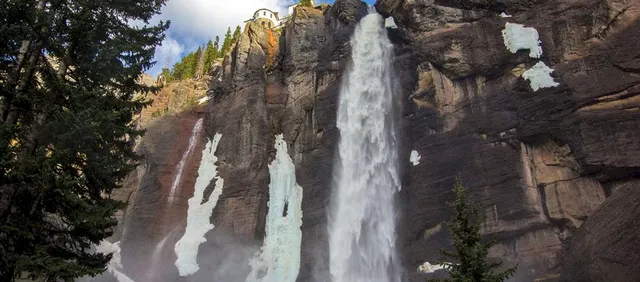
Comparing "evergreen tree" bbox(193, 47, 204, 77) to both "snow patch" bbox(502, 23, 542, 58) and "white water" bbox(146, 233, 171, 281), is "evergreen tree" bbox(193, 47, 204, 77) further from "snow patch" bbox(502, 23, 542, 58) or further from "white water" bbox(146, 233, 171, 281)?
"snow patch" bbox(502, 23, 542, 58)

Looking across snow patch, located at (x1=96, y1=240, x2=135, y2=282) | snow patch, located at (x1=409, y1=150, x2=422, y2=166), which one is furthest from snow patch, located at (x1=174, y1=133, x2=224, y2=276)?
snow patch, located at (x1=409, y1=150, x2=422, y2=166)

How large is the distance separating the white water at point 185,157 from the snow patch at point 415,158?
1815 cm

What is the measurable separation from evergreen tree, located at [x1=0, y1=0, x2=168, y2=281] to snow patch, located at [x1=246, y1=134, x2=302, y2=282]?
1937 cm

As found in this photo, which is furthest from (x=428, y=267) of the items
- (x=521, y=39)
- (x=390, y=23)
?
(x=390, y=23)

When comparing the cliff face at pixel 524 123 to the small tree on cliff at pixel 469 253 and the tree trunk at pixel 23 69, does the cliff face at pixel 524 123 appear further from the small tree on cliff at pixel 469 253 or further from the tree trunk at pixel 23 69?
the tree trunk at pixel 23 69

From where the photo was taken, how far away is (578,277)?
19422 mm

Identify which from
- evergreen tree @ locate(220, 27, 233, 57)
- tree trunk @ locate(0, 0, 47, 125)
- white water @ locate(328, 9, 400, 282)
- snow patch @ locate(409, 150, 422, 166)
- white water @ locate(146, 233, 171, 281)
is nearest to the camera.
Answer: tree trunk @ locate(0, 0, 47, 125)

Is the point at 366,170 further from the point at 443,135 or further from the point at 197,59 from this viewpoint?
the point at 197,59

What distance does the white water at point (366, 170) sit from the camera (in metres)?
29.4

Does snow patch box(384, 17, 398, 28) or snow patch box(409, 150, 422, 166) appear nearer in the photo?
snow patch box(409, 150, 422, 166)

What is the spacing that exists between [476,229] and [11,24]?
13168 mm

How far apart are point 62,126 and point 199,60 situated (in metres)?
54.4

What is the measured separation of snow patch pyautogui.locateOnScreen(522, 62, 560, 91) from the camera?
28.2m

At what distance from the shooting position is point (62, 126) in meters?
11.8
